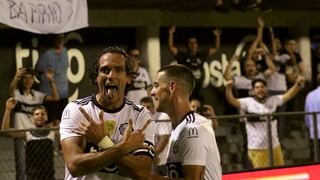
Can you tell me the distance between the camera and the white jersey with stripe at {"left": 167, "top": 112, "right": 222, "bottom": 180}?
4105 millimetres

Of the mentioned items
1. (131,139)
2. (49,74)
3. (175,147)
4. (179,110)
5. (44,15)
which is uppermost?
(44,15)

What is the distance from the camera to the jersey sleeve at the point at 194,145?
13.4 feet

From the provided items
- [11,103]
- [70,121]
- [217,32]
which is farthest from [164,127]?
[70,121]

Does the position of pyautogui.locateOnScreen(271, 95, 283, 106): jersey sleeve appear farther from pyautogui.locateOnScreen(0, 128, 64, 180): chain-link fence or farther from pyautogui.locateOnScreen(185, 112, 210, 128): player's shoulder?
pyautogui.locateOnScreen(185, 112, 210, 128): player's shoulder

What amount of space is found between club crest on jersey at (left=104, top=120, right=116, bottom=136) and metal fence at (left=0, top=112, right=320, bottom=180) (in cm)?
403

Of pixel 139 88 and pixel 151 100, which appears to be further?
pixel 139 88

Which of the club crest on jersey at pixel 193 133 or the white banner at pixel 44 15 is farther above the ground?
the white banner at pixel 44 15

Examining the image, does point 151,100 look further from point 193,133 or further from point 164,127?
point 193,133

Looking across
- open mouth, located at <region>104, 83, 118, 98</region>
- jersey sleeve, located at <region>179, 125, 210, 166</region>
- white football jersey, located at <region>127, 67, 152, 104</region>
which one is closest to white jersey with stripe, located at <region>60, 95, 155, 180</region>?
open mouth, located at <region>104, 83, 118, 98</region>

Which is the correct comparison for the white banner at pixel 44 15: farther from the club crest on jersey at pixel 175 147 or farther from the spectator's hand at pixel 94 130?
the spectator's hand at pixel 94 130

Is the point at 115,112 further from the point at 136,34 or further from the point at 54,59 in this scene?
the point at 136,34

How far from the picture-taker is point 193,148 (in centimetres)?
411

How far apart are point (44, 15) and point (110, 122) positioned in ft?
12.2

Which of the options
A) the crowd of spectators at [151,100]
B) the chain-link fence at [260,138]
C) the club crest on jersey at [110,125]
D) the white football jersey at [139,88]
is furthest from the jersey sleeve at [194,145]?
the white football jersey at [139,88]
